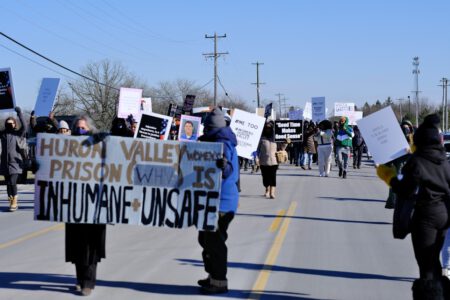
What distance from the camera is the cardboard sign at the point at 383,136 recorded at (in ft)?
26.3

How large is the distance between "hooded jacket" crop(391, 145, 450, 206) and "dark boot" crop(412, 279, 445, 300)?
672 mm

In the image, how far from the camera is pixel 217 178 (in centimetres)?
757

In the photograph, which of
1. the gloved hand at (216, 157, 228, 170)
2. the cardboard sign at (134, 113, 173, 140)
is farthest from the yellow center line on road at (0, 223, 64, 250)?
the cardboard sign at (134, 113, 173, 140)

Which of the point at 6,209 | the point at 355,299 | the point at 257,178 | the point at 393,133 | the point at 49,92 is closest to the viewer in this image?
the point at 355,299

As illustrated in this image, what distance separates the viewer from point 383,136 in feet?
26.7

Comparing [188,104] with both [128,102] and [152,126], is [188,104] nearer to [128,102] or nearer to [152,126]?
[128,102]

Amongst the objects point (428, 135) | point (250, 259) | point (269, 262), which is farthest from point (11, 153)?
point (428, 135)

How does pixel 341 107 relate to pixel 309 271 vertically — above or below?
above

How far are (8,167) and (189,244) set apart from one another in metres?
5.64

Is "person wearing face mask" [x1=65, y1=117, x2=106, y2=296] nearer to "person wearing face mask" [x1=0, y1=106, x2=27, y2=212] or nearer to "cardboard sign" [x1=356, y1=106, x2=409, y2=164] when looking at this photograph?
"cardboard sign" [x1=356, y1=106, x2=409, y2=164]

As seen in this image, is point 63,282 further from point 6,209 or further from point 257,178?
point 257,178

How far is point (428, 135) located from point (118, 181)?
3.26m

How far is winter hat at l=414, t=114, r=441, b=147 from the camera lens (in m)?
6.38

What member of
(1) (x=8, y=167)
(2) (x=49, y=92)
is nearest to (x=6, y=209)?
(1) (x=8, y=167)
